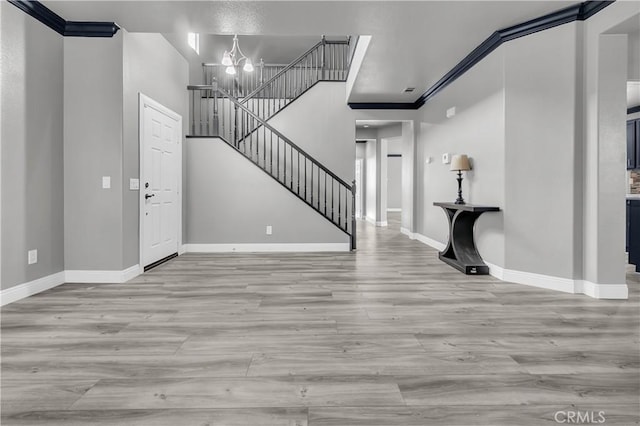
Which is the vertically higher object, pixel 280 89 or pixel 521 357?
pixel 280 89

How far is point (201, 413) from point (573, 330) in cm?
258

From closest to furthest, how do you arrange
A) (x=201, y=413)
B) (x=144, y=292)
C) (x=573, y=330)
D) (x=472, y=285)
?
(x=201, y=413), (x=573, y=330), (x=144, y=292), (x=472, y=285)

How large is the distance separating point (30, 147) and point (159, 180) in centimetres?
171

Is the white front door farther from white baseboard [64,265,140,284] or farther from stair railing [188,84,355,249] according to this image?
stair railing [188,84,355,249]

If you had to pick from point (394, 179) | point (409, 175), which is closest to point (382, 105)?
point (409, 175)

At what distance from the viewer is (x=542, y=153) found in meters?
3.91

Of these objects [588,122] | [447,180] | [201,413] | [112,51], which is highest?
[112,51]

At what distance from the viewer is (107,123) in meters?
4.06

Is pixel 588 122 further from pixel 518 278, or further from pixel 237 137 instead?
pixel 237 137

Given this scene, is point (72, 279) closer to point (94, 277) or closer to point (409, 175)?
point (94, 277)

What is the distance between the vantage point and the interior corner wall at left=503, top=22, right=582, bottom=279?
3.74m

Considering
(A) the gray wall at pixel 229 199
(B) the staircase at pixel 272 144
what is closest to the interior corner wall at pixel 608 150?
(B) the staircase at pixel 272 144

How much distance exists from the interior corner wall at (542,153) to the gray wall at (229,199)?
135 inches

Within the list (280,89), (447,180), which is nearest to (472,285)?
(447,180)
